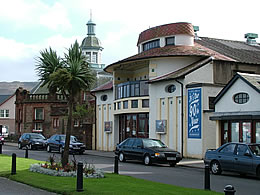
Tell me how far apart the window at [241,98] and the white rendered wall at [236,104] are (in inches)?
6.2

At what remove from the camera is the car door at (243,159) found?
17703 mm

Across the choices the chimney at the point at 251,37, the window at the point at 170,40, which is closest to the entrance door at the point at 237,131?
the window at the point at 170,40

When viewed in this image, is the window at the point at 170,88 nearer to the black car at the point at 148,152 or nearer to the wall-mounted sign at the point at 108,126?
the black car at the point at 148,152

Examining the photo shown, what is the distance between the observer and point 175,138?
30.3 m

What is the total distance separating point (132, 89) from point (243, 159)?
17.9m

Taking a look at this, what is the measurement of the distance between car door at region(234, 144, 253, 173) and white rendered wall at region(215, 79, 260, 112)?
5.03m

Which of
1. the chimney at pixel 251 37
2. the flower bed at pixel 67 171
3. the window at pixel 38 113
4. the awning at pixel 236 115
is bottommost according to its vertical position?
the flower bed at pixel 67 171

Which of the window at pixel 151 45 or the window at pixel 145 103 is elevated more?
the window at pixel 151 45

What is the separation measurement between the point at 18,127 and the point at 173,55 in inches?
1444

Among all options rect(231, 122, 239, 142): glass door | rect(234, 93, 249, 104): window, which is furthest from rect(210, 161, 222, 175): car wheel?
rect(234, 93, 249, 104): window

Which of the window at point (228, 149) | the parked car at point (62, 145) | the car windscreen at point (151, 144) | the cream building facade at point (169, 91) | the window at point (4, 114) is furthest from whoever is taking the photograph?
the window at point (4, 114)

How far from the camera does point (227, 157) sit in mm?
18734

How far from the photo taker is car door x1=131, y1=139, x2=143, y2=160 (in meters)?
24.4

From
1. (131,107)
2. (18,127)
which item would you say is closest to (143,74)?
(131,107)
